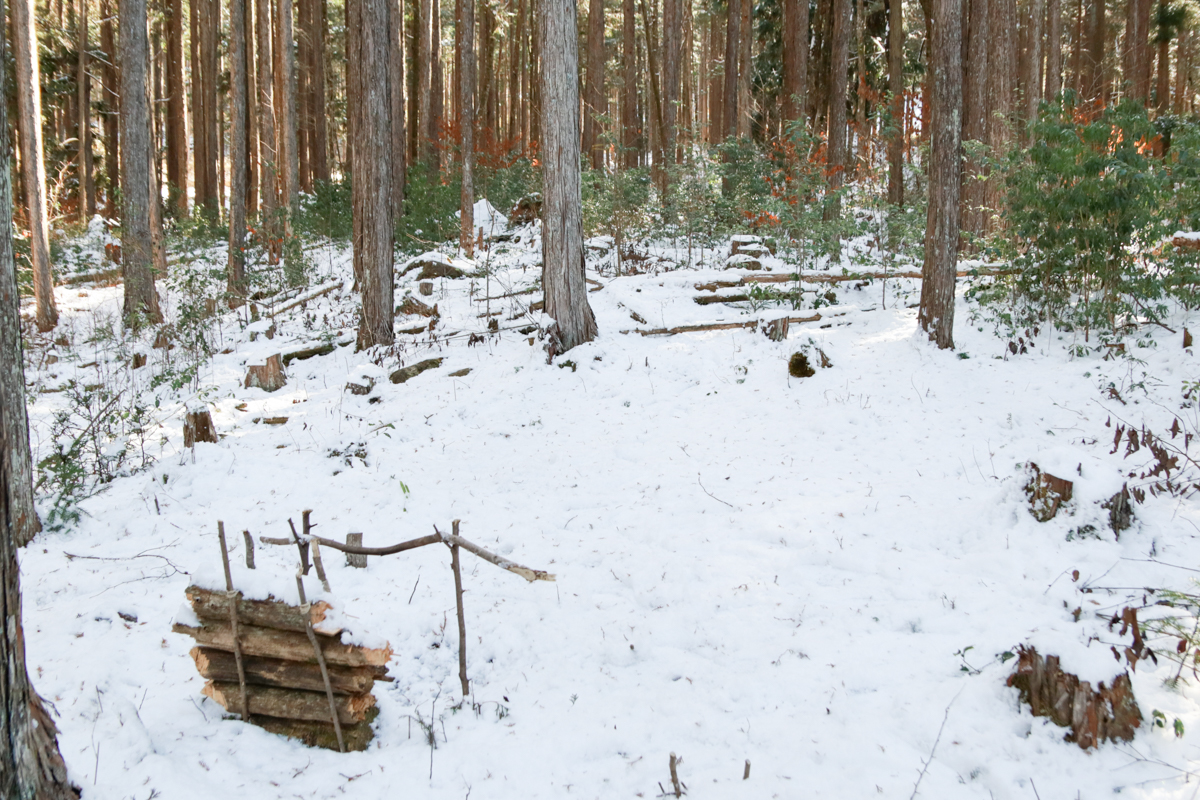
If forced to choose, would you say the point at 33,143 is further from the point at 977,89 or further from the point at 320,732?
the point at 977,89

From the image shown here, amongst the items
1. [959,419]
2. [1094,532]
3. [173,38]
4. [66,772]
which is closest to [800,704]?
[1094,532]

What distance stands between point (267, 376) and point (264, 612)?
6024mm

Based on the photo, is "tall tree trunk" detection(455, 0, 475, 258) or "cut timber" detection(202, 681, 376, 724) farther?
"tall tree trunk" detection(455, 0, 475, 258)

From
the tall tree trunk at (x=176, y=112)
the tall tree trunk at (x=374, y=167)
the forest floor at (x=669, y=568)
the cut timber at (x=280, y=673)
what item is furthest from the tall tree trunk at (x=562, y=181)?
the tall tree trunk at (x=176, y=112)

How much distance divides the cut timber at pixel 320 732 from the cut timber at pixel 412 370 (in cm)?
530

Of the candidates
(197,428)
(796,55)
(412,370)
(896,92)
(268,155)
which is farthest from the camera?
(268,155)

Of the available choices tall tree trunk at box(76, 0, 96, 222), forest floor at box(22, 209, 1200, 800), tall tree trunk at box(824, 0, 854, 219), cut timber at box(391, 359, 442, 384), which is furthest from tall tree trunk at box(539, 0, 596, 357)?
tall tree trunk at box(76, 0, 96, 222)

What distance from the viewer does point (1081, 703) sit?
9.61 feet

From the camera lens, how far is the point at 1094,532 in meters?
4.37

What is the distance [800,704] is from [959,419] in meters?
3.87

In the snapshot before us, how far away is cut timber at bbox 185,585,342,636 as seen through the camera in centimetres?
306

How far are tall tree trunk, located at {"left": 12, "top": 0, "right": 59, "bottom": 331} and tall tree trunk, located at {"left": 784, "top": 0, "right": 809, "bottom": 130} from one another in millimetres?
12703

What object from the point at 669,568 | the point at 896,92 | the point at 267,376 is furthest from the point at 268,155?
the point at 669,568

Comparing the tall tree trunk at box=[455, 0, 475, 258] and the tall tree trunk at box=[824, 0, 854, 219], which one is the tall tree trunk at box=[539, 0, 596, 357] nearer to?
the tall tree trunk at box=[455, 0, 475, 258]
